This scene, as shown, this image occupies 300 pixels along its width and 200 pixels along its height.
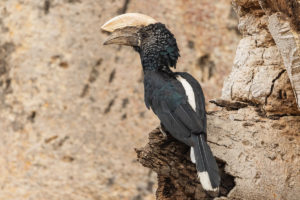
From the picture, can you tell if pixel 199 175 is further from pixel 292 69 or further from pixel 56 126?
pixel 56 126

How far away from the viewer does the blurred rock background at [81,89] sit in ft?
16.3

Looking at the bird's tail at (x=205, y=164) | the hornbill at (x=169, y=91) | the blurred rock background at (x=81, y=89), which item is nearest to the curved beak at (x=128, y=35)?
the hornbill at (x=169, y=91)

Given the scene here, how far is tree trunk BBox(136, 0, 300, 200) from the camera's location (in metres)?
2.43

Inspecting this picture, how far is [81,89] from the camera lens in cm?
511

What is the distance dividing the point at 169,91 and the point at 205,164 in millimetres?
446

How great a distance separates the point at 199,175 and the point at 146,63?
0.78 metres

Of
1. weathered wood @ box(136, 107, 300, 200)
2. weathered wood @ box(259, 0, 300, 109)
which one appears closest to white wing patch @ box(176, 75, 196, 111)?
weathered wood @ box(136, 107, 300, 200)

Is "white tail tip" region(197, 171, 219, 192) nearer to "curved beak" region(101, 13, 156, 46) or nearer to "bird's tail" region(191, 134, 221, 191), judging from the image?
"bird's tail" region(191, 134, 221, 191)

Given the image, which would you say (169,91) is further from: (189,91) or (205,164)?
(205,164)

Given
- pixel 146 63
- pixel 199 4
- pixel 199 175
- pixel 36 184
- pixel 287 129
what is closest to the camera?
pixel 199 175

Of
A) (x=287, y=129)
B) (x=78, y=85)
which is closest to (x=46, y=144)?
(x=78, y=85)

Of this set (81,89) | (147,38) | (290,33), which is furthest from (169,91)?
(81,89)

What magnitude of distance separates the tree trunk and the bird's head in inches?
13.8

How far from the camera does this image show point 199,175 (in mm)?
2314
